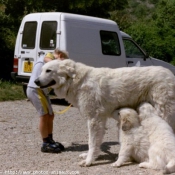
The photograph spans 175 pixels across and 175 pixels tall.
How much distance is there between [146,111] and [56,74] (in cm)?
148

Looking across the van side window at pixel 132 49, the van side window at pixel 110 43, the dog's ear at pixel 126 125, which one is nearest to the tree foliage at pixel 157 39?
the van side window at pixel 132 49

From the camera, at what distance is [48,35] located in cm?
1177

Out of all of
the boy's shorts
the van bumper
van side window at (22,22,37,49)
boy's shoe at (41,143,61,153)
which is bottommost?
boy's shoe at (41,143,61,153)

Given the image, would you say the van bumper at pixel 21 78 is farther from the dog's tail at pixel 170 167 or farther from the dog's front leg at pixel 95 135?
the dog's tail at pixel 170 167

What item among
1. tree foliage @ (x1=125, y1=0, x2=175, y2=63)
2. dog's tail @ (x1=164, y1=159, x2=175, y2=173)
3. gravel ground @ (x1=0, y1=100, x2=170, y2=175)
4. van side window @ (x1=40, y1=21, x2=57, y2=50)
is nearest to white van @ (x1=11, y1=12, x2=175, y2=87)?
van side window @ (x1=40, y1=21, x2=57, y2=50)

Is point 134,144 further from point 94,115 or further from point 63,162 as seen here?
point 63,162

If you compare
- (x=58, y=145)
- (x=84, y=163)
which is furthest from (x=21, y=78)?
(x=84, y=163)

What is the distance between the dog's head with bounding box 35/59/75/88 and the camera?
20.0 feet

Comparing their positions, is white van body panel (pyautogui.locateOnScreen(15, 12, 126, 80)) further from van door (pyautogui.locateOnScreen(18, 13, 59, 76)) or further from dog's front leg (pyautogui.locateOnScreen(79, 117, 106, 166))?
dog's front leg (pyautogui.locateOnScreen(79, 117, 106, 166))

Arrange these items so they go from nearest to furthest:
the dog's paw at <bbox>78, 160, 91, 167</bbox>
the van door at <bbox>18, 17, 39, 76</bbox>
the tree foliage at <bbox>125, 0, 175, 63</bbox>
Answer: the dog's paw at <bbox>78, 160, 91, 167</bbox> < the van door at <bbox>18, 17, 39, 76</bbox> < the tree foliage at <bbox>125, 0, 175, 63</bbox>

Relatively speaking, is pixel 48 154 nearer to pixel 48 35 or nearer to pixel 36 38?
pixel 48 35

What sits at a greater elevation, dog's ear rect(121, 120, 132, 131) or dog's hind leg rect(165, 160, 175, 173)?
dog's ear rect(121, 120, 132, 131)

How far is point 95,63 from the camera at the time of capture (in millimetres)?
12156

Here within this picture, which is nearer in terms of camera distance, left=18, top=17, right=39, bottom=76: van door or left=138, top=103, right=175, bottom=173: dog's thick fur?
left=138, top=103, right=175, bottom=173: dog's thick fur
